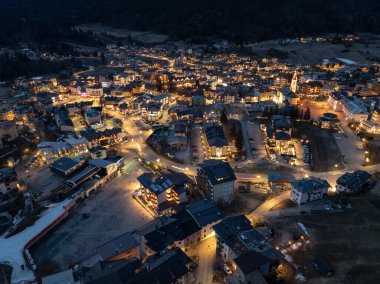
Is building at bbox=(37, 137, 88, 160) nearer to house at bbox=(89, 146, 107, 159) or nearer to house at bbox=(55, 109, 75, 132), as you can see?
house at bbox=(89, 146, 107, 159)

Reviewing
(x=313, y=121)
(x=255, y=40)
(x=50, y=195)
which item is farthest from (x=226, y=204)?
(x=255, y=40)

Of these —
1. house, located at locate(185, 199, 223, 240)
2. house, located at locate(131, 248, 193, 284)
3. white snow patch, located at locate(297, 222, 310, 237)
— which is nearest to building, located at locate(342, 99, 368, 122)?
white snow patch, located at locate(297, 222, 310, 237)

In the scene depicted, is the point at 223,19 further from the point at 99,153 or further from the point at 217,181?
the point at 217,181

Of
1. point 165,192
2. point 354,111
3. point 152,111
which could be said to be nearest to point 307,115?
point 354,111

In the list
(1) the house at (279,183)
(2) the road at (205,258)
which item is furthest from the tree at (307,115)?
(2) the road at (205,258)

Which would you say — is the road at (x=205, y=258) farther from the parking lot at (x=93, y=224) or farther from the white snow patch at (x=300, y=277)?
the parking lot at (x=93, y=224)

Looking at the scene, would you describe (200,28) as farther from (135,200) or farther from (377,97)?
(135,200)
